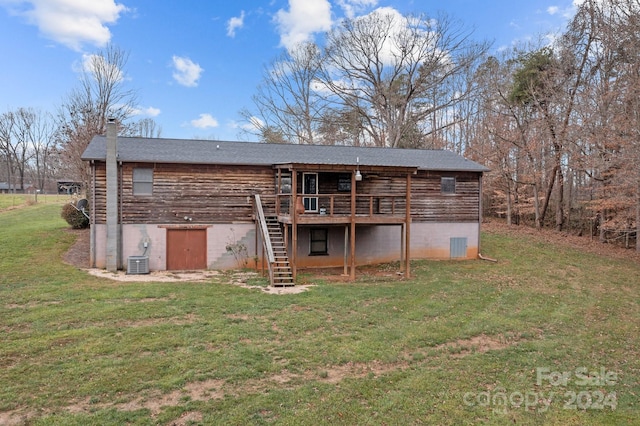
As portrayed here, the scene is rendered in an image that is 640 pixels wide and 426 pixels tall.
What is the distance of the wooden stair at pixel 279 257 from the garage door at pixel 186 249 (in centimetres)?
275

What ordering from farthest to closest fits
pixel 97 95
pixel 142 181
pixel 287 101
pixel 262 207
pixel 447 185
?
pixel 287 101
pixel 97 95
pixel 447 185
pixel 262 207
pixel 142 181

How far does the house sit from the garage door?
37 millimetres

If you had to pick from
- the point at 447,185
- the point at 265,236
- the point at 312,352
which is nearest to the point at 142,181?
the point at 265,236

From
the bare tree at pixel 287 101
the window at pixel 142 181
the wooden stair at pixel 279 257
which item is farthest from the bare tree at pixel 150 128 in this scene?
the wooden stair at pixel 279 257

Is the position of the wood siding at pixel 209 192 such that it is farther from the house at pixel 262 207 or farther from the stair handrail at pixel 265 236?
the stair handrail at pixel 265 236

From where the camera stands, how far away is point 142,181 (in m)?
14.7

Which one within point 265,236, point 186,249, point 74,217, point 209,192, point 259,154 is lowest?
point 186,249

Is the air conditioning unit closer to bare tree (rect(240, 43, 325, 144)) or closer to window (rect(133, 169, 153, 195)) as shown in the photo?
window (rect(133, 169, 153, 195))

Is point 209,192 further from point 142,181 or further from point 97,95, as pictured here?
point 97,95

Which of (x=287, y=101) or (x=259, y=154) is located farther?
(x=287, y=101)

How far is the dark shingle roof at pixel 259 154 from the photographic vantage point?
14836 mm

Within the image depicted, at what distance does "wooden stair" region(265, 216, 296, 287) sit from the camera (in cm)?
1236

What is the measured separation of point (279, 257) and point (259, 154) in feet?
17.1

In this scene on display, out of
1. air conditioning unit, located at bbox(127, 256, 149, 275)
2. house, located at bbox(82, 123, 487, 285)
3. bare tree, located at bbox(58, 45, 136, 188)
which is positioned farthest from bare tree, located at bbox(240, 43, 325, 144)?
air conditioning unit, located at bbox(127, 256, 149, 275)
